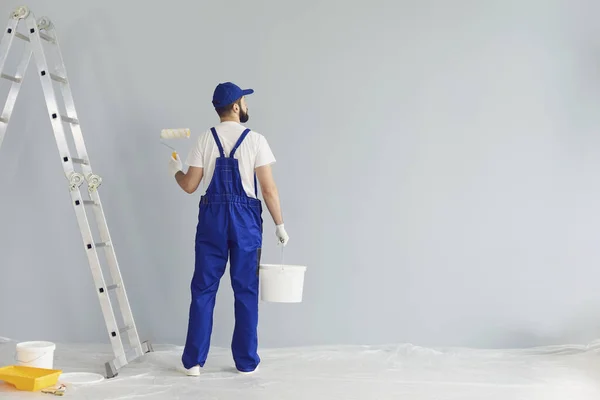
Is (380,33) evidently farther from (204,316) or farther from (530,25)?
(204,316)

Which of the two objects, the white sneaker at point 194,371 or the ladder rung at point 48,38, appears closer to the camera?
the white sneaker at point 194,371

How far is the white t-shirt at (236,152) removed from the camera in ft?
11.1

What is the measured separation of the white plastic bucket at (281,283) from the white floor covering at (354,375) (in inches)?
16.1

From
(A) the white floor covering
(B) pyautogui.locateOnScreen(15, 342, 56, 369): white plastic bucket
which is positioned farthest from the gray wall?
(B) pyautogui.locateOnScreen(15, 342, 56, 369): white plastic bucket

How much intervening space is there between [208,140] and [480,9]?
1857 millimetres

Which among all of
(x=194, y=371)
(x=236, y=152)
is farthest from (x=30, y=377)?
(x=236, y=152)

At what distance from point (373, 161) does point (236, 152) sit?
1.00 metres

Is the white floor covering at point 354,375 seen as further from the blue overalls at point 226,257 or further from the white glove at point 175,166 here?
the white glove at point 175,166

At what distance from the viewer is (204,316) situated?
3.41 metres

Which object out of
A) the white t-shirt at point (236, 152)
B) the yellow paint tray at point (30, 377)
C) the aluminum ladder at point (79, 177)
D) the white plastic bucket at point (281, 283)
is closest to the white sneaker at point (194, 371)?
the aluminum ladder at point (79, 177)

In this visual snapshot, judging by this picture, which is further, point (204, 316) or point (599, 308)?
point (599, 308)

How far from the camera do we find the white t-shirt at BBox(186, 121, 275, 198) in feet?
11.1

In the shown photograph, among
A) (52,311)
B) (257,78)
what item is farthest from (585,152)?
(52,311)

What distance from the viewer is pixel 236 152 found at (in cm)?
339
